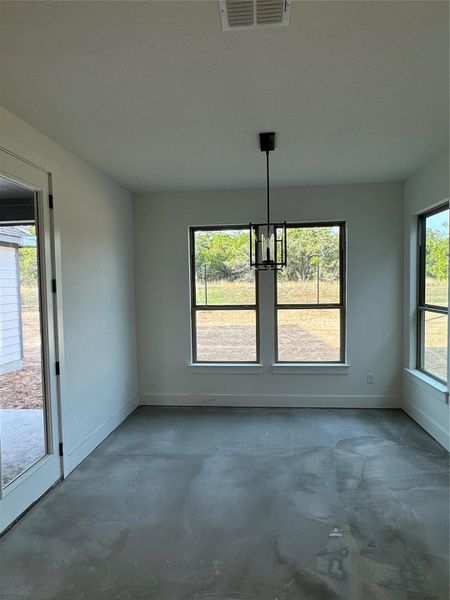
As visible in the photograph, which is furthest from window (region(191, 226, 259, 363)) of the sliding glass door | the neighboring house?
the neighboring house

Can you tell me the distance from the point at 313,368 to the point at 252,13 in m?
3.63

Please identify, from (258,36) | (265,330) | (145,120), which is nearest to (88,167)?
(145,120)

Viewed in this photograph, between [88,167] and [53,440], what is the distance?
2433 mm

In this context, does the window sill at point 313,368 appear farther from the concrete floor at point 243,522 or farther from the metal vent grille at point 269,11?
the metal vent grille at point 269,11

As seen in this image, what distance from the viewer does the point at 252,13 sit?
1.46 meters

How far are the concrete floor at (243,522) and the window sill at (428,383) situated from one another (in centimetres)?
46

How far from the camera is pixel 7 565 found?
1973 millimetres

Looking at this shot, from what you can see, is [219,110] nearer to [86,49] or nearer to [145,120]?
[145,120]

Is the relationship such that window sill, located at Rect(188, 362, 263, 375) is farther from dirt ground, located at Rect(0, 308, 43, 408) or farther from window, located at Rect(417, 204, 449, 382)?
dirt ground, located at Rect(0, 308, 43, 408)

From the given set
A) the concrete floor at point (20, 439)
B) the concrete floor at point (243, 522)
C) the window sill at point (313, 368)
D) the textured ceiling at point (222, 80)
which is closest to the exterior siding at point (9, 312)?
the concrete floor at point (20, 439)

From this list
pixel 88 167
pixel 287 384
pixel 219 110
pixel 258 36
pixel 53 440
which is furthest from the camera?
pixel 287 384

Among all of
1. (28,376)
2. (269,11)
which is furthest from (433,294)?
(28,376)

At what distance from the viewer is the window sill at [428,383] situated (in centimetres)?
325

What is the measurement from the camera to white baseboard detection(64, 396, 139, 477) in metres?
2.96
